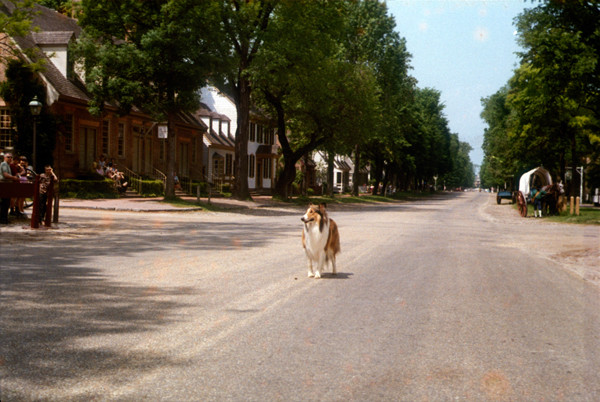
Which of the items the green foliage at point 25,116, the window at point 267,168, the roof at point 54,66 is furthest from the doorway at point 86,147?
the window at point 267,168

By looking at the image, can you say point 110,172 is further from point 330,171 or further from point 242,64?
point 330,171

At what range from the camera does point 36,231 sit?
1784 cm

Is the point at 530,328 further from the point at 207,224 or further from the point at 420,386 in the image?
the point at 207,224

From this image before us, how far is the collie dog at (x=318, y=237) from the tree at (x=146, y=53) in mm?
23926

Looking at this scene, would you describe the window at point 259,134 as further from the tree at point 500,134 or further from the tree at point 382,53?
the tree at point 500,134

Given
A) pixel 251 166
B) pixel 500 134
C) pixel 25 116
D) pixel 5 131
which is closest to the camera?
pixel 25 116

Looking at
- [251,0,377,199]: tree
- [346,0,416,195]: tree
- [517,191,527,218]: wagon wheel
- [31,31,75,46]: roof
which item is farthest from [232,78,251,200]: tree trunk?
[346,0,416,195]: tree

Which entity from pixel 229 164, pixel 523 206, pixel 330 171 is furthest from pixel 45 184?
pixel 229 164

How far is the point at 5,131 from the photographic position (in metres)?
34.4

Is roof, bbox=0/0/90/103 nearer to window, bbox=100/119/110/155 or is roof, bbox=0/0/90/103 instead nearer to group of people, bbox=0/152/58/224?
window, bbox=100/119/110/155

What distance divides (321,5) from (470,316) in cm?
3561

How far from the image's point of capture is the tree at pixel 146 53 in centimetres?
3297

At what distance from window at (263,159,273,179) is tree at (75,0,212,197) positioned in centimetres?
3317

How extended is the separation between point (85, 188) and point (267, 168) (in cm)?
3490
